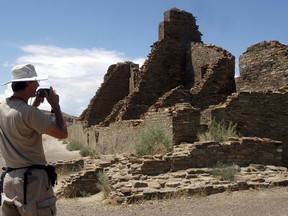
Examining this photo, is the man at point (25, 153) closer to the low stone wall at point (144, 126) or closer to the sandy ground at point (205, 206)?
the sandy ground at point (205, 206)

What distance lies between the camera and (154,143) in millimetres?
12109

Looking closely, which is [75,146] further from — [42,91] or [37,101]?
[42,91]

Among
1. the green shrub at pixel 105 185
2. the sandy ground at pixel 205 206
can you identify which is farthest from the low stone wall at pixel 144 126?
the sandy ground at pixel 205 206

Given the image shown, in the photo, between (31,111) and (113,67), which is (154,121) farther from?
(113,67)

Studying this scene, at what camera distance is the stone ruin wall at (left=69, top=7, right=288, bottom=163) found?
533 inches

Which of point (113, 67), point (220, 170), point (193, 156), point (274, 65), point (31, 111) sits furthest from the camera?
point (113, 67)

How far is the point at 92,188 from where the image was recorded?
11.8 m

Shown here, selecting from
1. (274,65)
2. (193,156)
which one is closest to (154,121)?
(193,156)

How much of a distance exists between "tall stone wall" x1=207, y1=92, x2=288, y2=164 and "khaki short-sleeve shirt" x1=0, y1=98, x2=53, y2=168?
998 centimetres

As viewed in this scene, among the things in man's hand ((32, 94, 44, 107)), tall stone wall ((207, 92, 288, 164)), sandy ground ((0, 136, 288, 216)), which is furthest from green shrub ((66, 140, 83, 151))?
man's hand ((32, 94, 44, 107))

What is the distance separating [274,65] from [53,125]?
47.9ft

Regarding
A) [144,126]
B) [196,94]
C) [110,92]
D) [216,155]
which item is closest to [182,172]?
[216,155]

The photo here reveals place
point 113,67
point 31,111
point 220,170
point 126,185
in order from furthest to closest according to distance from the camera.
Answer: point 113,67, point 220,170, point 126,185, point 31,111

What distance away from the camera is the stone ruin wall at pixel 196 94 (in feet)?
44.4
